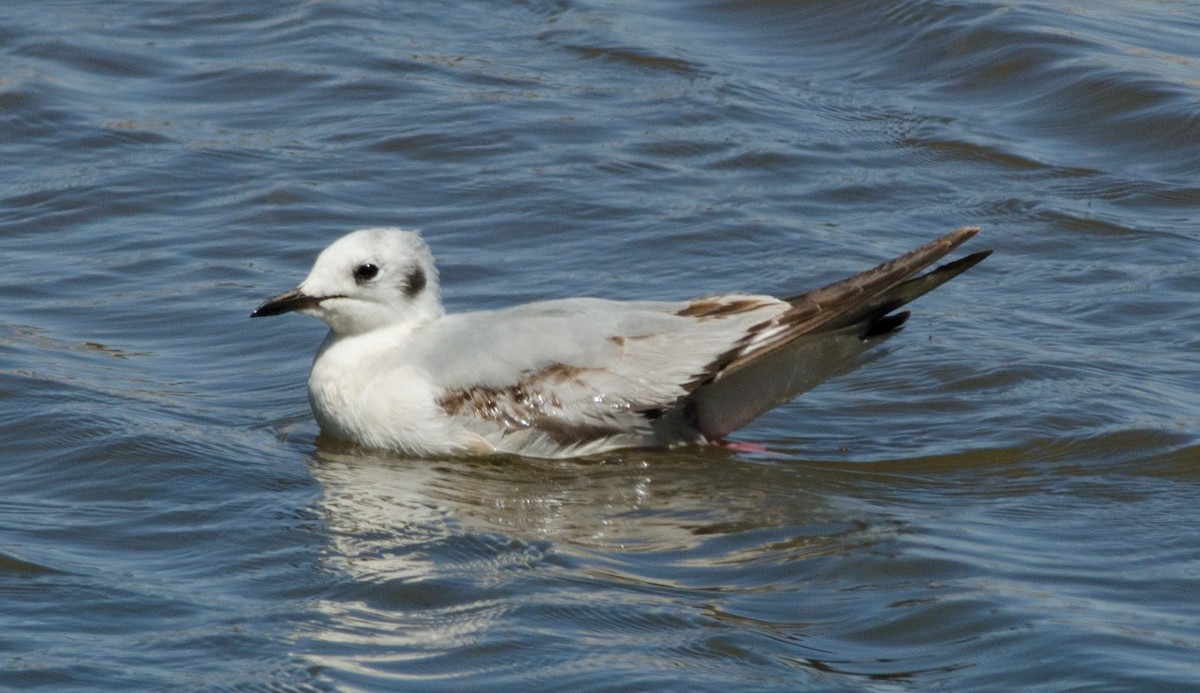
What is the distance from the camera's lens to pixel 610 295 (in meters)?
8.94

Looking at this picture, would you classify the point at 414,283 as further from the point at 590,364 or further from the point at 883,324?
the point at 883,324

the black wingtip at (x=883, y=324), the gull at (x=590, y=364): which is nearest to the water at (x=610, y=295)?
the gull at (x=590, y=364)

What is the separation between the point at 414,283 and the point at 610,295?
4.68 ft

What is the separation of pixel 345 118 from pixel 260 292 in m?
2.73

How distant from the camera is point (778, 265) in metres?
9.35

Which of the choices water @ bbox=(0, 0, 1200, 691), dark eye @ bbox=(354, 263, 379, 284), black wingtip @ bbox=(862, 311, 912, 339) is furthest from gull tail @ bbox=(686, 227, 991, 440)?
dark eye @ bbox=(354, 263, 379, 284)

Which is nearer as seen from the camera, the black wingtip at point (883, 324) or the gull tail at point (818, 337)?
the gull tail at point (818, 337)

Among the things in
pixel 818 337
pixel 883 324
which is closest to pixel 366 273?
pixel 818 337

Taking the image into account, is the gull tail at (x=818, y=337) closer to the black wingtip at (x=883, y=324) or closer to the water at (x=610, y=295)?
the black wingtip at (x=883, y=324)

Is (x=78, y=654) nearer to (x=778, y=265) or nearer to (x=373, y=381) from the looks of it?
(x=373, y=381)

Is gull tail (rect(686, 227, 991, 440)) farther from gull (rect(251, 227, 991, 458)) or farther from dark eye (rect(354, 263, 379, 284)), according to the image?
dark eye (rect(354, 263, 379, 284))

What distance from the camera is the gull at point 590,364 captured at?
7.18m

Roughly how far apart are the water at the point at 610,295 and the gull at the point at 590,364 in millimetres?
156

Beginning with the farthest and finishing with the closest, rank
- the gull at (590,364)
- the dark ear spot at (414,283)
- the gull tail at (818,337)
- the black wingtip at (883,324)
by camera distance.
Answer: the dark ear spot at (414,283), the black wingtip at (883,324), the gull at (590,364), the gull tail at (818,337)
